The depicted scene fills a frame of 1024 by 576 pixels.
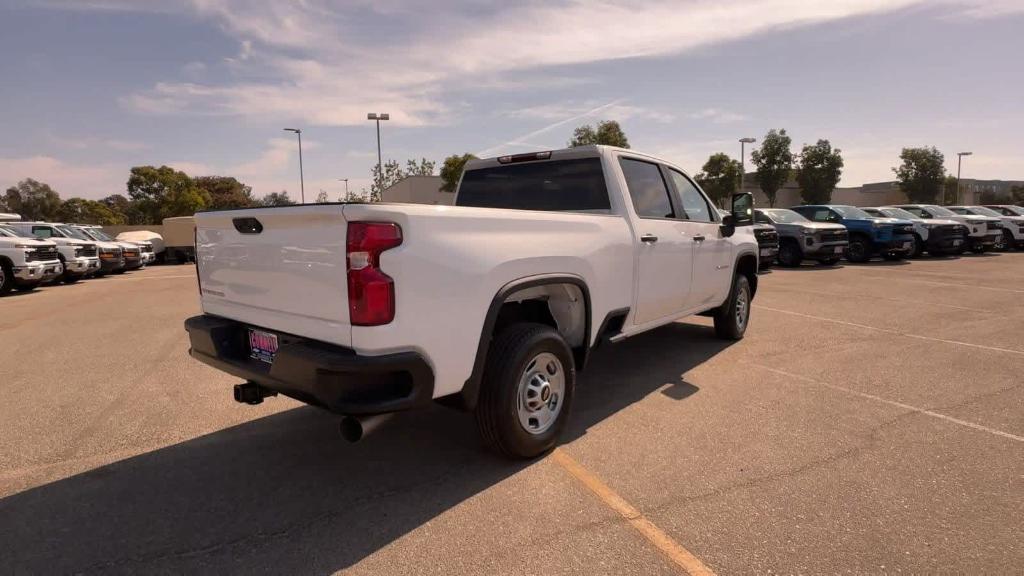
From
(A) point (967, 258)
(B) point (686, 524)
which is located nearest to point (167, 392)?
(B) point (686, 524)

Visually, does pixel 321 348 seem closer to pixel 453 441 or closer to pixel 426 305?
pixel 426 305

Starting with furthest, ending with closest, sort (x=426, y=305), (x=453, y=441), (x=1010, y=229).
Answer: (x=1010, y=229) < (x=453, y=441) < (x=426, y=305)

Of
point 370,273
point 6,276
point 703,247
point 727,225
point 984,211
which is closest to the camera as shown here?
point 370,273

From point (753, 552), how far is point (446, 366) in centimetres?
164

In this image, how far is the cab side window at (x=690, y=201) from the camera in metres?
5.33

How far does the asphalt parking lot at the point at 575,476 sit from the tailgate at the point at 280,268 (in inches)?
38.7

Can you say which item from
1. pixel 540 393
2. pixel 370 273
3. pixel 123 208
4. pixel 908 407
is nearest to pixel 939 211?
pixel 908 407

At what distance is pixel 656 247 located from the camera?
4555mm

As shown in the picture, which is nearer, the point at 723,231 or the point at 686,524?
the point at 686,524

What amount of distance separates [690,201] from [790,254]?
1231 centimetres

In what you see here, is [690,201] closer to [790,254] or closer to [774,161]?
[790,254]

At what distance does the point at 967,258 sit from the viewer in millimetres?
18156

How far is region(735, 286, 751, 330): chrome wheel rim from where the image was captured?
21.7 ft

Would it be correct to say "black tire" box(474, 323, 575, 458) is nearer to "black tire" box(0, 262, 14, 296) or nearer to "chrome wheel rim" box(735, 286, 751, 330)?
"chrome wheel rim" box(735, 286, 751, 330)
